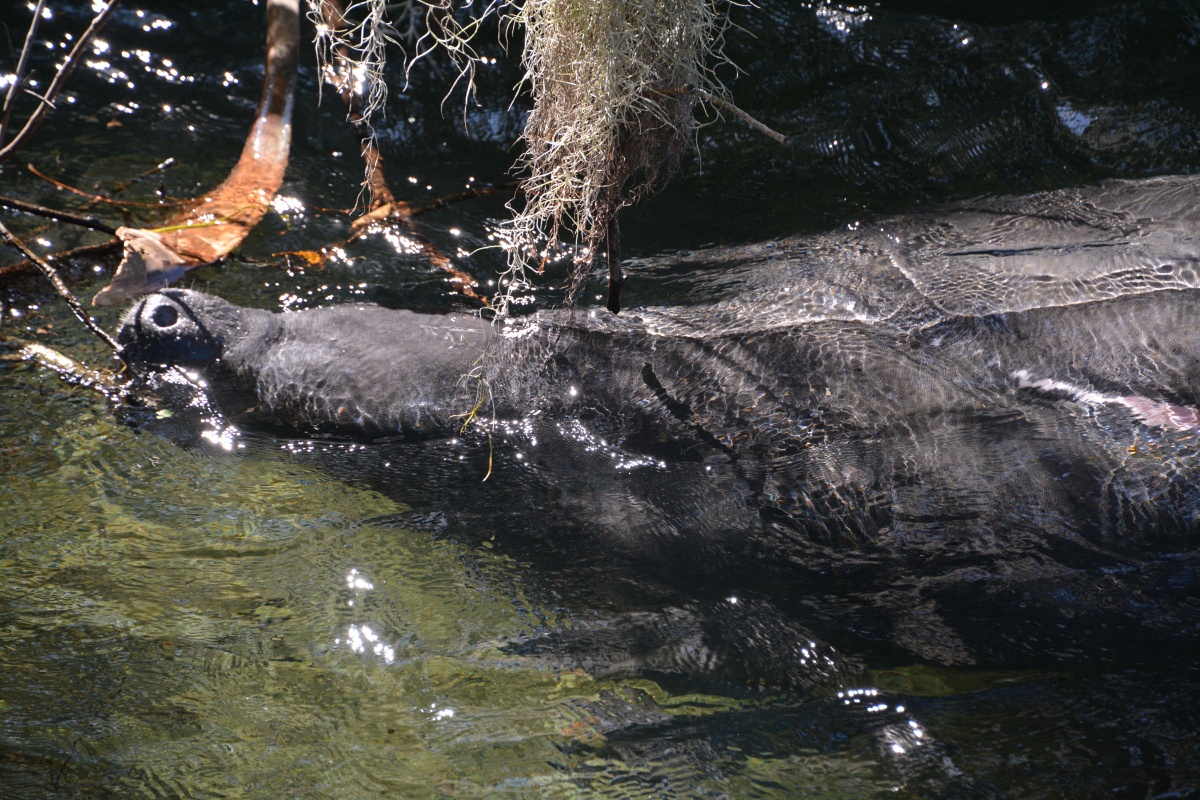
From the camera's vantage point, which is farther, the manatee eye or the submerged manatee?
the manatee eye

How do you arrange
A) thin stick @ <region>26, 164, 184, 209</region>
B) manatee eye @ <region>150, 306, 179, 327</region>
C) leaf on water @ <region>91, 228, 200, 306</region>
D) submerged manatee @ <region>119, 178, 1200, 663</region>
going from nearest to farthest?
submerged manatee @ <region>119, 178, 1200, 663</region>, manatee eye @ <region>150, 306, 179, 327</region>, leaf on water @ <region>91, 228, 200, 306</region>, thin stick @ <region>26, 164, 184, 209</region>

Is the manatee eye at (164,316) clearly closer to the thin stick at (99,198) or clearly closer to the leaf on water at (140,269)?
the leaf on water at (140,269)

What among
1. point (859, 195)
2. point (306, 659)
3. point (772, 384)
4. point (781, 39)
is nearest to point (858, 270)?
point (772, 384)

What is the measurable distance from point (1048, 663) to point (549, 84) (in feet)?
8.67

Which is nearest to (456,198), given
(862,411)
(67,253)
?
(67,253)

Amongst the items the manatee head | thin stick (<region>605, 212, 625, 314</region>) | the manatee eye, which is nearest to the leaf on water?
the manatee head

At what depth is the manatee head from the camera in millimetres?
3766

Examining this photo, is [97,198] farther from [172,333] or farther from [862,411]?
[862,411]

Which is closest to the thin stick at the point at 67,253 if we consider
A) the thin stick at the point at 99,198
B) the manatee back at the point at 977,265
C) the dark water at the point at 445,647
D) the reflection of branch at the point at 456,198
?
the dark water at the point at 445,647

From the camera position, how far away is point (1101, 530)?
10.2 feet

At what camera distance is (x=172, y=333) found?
3766mm

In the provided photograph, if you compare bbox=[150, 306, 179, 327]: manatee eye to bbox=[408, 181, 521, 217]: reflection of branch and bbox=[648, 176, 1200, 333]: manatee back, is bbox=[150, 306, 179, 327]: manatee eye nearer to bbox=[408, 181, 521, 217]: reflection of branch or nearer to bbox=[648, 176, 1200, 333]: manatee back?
bbox=[408, 181, 521, 217]: reflection of branch

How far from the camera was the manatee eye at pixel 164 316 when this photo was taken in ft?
12.4

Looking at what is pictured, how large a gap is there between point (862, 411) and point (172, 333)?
280 cm
